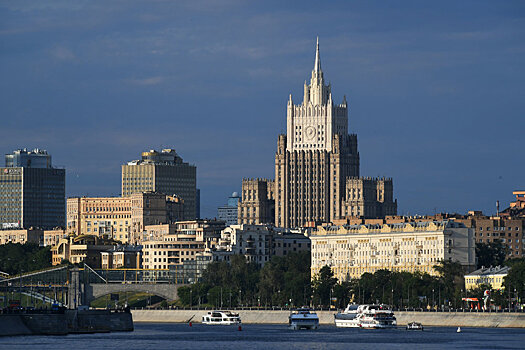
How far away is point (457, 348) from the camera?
582 ft

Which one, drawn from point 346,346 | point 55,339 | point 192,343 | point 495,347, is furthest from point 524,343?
point 55,339

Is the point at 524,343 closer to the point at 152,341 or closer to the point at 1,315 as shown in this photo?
the point at 152,341

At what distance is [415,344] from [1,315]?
4886 centimetres

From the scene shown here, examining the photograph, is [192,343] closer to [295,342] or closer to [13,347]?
[295,342]

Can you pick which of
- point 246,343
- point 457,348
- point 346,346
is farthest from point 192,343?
point 457,348

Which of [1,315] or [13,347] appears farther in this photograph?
[1,315]

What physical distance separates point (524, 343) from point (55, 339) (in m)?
52.3

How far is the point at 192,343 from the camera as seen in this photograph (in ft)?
630

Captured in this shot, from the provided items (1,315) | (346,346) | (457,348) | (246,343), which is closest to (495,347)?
(457,348)

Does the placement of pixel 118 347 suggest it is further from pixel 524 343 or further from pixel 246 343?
pixel 524 343

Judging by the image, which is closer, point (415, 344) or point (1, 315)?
point (415, 344)

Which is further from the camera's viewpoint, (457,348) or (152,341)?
(152,341)

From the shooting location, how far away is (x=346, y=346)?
182 metres

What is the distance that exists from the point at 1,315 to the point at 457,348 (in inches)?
2154
